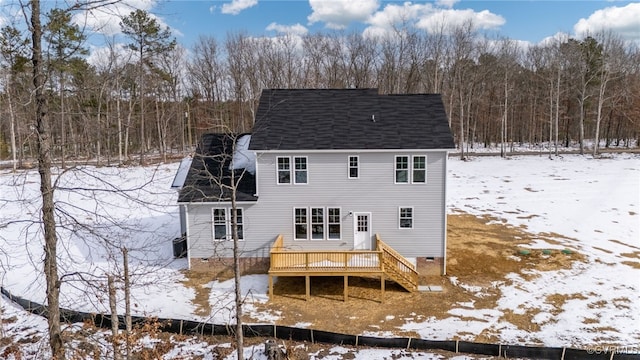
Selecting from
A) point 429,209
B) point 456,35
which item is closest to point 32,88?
point 429,209

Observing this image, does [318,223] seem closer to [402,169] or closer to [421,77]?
[402,169]

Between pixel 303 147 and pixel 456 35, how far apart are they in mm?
39313

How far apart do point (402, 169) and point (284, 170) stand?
501cm

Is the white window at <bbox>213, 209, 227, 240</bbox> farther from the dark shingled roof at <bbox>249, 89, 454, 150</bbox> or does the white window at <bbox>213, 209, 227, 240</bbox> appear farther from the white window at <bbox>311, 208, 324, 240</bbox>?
the white window at <bbox>311, 208, 324, 240</bbox>

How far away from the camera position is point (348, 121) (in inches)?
704

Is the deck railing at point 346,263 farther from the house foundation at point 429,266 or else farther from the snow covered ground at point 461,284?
the snow covered ground at point 461,284

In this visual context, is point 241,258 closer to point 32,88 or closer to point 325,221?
point 325,221

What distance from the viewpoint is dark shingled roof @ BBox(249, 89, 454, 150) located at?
16.8m

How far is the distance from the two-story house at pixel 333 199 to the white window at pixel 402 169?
0.04 m

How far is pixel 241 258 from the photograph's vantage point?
17.0 metres

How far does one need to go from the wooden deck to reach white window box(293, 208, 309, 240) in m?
1.07

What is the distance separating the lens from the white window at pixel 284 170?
16.8 metres

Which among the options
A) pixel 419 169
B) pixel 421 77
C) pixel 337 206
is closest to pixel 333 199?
pixel 337 206

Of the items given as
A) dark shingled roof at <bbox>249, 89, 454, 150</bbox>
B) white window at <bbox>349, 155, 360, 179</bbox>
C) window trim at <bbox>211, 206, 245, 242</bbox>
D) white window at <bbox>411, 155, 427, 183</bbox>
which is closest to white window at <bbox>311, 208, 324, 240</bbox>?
white window at <bbox>349, 155, 360, 179</bbox>
